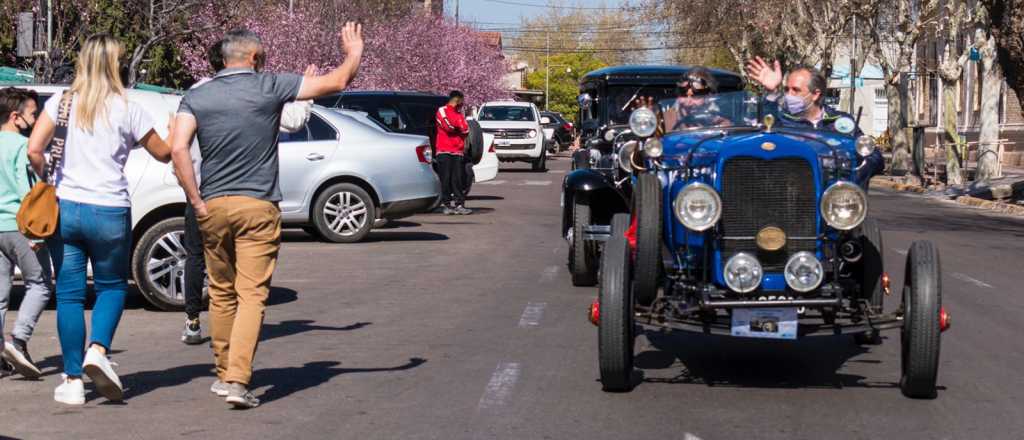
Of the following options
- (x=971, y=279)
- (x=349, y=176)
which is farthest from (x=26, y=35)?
(x=971, y=279)

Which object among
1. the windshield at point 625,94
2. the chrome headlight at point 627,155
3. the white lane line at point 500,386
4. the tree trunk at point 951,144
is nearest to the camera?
the white lane line at point 500,386

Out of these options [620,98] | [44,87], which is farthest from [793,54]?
[44,87]

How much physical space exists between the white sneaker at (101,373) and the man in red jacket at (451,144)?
1495 cm

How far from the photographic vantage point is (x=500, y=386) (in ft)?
26.9

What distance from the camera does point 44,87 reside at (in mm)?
11539

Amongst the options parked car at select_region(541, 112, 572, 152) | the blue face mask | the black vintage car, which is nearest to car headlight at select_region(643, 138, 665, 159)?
the blue face mask

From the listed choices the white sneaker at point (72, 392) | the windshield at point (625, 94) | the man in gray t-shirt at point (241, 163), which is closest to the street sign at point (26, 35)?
the windshield at point (625, 94)

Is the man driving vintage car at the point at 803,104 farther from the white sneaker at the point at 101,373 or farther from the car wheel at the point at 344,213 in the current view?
the car wheel at the point at 344,213

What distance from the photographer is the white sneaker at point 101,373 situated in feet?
24.2

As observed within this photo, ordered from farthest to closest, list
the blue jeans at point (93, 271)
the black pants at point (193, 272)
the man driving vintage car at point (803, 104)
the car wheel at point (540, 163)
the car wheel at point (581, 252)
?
the car wheel at point (540, 163) < the car wheel at point (581, 252) < the black pants at point (193, 272) < the man driving vintage car at point (803, 104) < the blue jeans at point (93, 271)

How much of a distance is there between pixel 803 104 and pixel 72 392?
15.6ft

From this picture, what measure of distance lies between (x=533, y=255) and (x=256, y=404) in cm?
900

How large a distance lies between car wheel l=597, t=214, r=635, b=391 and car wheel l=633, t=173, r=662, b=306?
32 cm

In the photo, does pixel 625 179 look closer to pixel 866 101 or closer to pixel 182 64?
pixel 182 64
